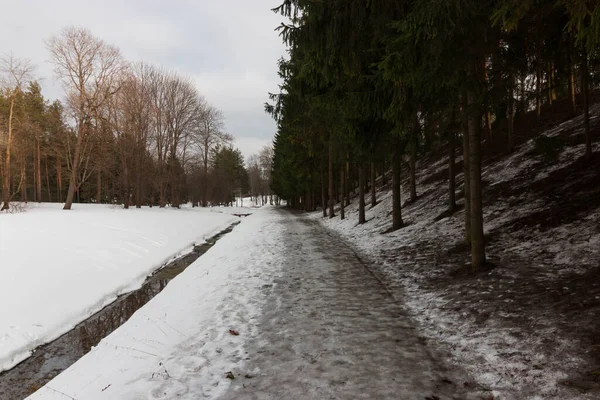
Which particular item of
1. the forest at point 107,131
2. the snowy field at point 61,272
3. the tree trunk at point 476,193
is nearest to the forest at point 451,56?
the tree trunk at point 476,193

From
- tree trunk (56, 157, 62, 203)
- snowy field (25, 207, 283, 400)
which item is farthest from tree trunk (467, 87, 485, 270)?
tree trunk (56, 157, 62, 203)

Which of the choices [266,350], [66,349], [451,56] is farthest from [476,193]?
[66,349]

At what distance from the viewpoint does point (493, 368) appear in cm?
349

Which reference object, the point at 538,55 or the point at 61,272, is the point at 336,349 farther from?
the point at 61,272

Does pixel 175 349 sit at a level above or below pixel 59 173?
below

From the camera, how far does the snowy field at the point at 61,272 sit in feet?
19.0

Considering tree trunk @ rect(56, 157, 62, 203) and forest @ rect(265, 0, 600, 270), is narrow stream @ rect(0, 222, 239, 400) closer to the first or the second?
forest @ rect(265, 0, 600, 270)

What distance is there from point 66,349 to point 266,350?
3506mm

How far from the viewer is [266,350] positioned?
419 cm

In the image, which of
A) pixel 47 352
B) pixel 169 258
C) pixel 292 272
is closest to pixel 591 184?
pixel 292 272

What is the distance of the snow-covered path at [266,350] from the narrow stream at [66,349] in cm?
A: 50

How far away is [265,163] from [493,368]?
84.2 m

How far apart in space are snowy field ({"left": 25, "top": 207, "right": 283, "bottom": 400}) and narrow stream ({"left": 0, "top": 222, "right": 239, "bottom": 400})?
46 cm

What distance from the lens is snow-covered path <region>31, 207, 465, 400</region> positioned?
335cm
